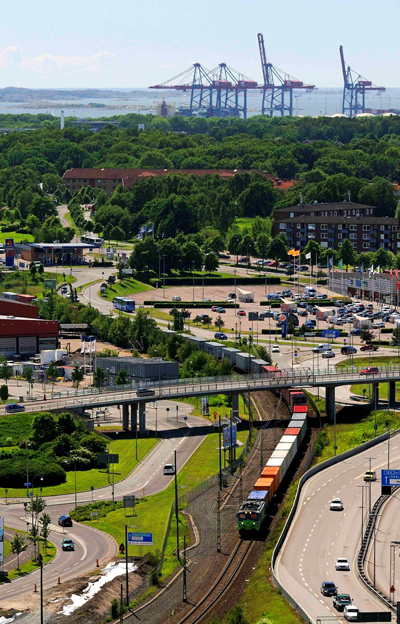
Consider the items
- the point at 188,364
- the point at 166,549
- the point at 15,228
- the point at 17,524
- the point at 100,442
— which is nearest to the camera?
the point at 166,549

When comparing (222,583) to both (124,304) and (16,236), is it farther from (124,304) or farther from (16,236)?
(16,236)

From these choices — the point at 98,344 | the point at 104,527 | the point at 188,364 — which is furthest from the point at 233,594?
the point at 98,344

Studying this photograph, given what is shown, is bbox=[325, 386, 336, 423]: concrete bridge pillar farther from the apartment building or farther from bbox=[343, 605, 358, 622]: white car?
the apartment building

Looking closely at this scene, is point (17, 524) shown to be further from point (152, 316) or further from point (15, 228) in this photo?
point (15, 228)

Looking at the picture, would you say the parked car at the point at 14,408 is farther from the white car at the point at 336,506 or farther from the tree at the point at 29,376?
the white car at the point at 336,506

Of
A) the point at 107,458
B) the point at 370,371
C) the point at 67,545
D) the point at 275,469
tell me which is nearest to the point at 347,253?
the point at 370,371

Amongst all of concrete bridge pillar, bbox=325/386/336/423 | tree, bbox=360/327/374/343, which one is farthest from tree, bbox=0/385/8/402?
tree, bbox=360/327/374/343

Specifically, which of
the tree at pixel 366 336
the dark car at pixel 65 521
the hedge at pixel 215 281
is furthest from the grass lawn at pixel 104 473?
the hedge at pixel 215 281
